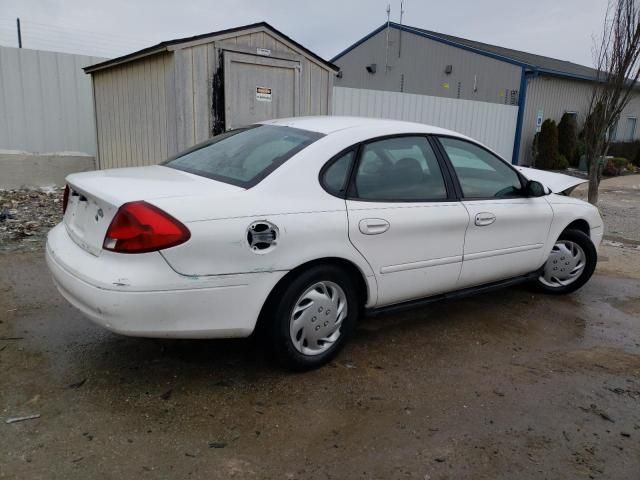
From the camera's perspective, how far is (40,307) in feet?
14.0

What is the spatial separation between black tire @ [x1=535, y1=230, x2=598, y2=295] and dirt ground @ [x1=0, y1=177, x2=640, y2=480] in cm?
66

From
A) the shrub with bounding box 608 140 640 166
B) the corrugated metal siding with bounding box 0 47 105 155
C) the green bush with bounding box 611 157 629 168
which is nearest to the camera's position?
the corrugated metal siding with bounding box 0 47 105 155

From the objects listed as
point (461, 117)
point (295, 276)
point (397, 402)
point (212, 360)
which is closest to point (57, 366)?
point (212, 360)

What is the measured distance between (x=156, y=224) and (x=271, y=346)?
3.24ft

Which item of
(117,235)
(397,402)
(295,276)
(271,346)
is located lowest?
(397,402)

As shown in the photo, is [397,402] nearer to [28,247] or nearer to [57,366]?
[57,366]

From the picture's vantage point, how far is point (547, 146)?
17.5 meters

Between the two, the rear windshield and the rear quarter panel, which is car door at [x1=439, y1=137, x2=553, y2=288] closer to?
the rear quarter panel

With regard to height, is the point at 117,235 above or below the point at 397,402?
above

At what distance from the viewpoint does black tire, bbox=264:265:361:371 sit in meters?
3.10

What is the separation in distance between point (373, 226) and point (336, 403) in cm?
107


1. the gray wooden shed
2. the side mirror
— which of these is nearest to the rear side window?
the side mirror

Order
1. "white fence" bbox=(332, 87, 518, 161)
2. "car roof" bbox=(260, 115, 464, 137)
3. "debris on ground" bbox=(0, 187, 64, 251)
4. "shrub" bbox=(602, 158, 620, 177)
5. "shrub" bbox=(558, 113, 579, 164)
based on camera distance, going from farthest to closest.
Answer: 1. "shrub" bbox=(558, 113, 579, 164)
2. "shrub" bbox=(602, 158, 620, 177)
3. "white fence" bbox=(332, 87, 518, 161)
4. "debris on ground" bbox=(0, 187, 64, 251)
5. "car roof" bbox=(260, 115, 464, 137)

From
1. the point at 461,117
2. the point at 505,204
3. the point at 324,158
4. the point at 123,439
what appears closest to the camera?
the point at 123,439
